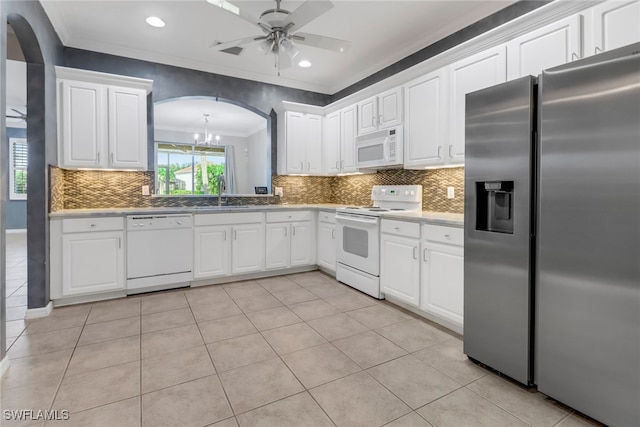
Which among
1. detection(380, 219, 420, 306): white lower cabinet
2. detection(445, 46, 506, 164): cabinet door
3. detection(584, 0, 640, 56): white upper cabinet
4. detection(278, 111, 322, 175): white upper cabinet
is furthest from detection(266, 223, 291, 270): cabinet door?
detection(584, 0, 640, 56): white upper cabinet

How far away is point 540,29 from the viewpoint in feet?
7.74

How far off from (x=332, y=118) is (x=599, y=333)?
3.87 m

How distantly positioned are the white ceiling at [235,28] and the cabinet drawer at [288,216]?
6.38ft

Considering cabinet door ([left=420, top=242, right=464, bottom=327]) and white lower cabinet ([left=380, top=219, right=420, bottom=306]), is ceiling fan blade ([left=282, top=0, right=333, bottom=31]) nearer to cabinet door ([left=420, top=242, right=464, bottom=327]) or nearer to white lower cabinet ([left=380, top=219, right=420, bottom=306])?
white lower cabinet ([left=380, top=219, right=420, bottom=306])

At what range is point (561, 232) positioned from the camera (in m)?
1.69

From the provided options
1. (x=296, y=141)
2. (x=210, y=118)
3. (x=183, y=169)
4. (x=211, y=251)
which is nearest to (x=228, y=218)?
(x=211, y=251)

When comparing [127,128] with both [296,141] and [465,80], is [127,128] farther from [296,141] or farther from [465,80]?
[465,80]

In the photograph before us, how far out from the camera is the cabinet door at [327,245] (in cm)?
423

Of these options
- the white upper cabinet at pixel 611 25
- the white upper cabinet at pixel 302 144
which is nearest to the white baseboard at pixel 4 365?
the white upper cabinet at pixel 302 144

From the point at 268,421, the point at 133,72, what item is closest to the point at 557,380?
the point at 268,421

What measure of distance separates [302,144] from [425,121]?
1992 millimetres

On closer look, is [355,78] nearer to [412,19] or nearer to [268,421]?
[412,19]

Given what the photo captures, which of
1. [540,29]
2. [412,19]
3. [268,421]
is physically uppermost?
[412,19]

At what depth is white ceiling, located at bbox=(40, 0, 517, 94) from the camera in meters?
3.01
